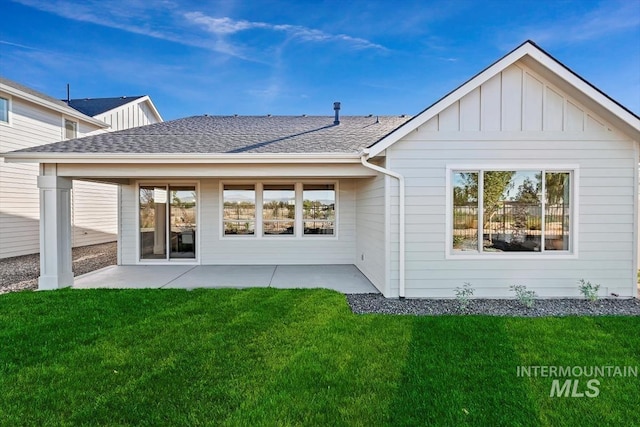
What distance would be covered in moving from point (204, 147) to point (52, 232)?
361cm

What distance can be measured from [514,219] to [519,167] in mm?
1010

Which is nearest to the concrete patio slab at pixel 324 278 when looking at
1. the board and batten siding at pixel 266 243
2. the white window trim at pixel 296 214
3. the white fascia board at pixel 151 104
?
the board and batten siding at pixel 266 243

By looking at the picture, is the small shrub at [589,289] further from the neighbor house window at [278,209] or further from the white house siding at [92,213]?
the white house siding at [92,213]

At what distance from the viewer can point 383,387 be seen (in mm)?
3088

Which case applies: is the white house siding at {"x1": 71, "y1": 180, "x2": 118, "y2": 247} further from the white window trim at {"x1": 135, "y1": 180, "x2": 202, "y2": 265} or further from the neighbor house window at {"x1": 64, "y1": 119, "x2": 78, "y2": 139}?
the white window trim at {"x1": 135, "y1": 180, "x2": 202, "y2": 265}

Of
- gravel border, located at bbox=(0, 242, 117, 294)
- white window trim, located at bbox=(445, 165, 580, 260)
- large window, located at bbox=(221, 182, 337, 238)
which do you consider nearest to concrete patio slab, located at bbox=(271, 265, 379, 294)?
large window, located at bbox=(221, 182, 337, 238)

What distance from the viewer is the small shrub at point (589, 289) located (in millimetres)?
6092

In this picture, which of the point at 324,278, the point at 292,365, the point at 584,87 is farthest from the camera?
the point at 324,278

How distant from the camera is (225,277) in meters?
8.05

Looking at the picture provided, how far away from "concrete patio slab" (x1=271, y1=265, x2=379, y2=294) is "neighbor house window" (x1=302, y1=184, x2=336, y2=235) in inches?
44.8

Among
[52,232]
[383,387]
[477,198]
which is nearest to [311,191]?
[477,198]

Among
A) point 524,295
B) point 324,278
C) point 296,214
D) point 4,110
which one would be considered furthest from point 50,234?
point 524,295

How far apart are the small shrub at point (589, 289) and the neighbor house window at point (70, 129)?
17.9m

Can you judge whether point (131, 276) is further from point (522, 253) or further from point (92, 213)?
point (92, 213)
